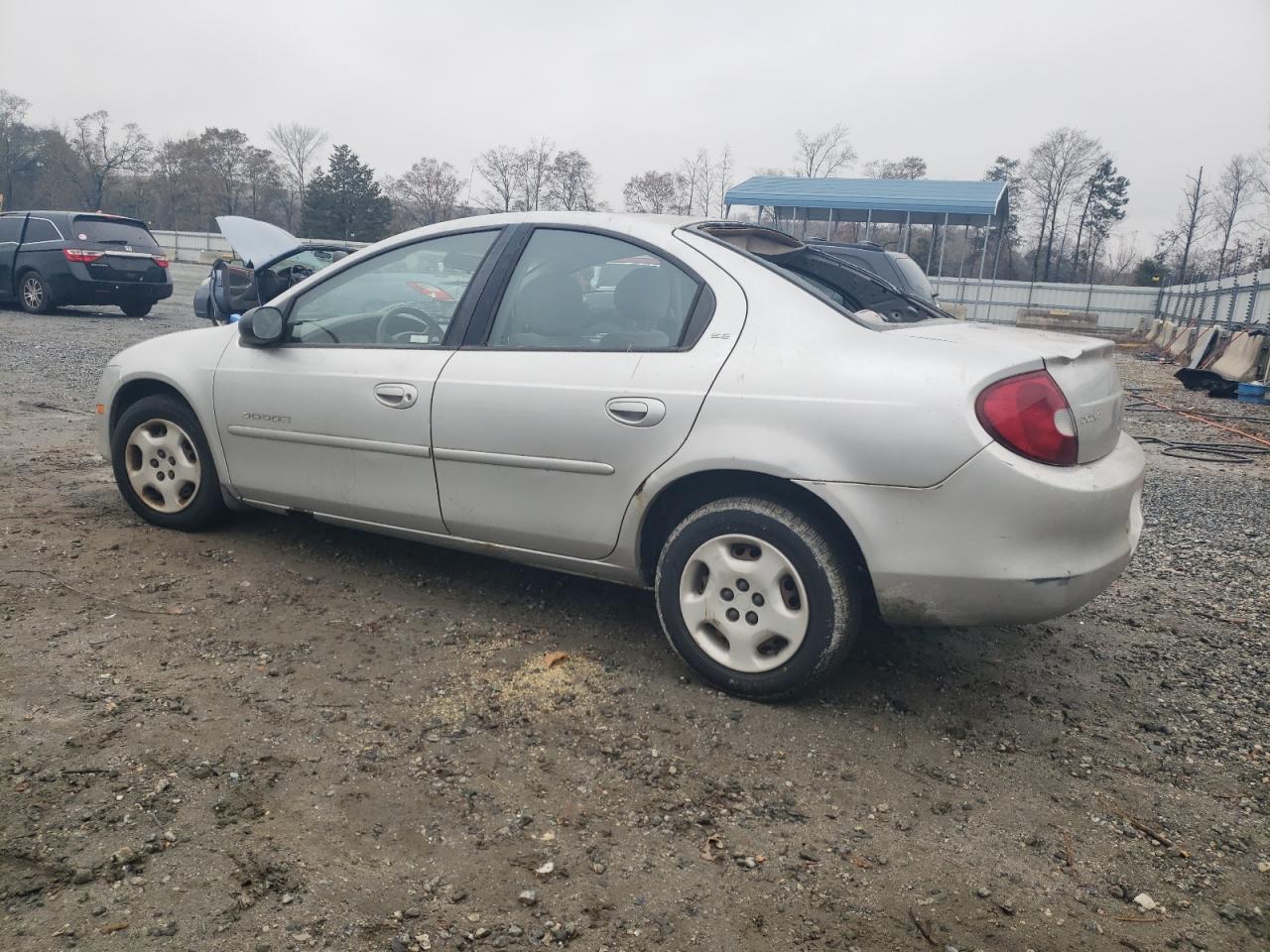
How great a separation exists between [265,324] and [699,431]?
213 centimetres

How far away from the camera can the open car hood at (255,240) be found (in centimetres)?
950

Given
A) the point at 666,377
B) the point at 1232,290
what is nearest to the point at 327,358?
the point at 666,377

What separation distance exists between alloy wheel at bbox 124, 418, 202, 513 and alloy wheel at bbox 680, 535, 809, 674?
2.63 meters

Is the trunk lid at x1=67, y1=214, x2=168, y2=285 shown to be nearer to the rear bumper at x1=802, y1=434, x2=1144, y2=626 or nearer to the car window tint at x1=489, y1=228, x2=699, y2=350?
the car window tint at x1=489, y1=228, x2=699, y2=350

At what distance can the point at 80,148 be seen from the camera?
194 ft

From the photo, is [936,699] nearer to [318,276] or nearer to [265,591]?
[265,591]

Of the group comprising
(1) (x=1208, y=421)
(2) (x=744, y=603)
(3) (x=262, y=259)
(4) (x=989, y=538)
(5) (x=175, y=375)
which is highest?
(3) (x=262, y=259)

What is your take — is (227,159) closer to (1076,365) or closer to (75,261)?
(75,261)

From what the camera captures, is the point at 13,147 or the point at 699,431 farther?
the point at 13,147

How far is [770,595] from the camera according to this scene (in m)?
3.05

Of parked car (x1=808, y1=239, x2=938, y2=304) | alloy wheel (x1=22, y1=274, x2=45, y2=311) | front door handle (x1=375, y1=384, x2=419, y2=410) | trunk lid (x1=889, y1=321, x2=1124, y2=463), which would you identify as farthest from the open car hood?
trunk lid (x1=889, y1=321, x2=1124, y2=463)

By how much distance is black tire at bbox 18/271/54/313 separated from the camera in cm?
1477

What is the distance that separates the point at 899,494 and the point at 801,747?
836 mm

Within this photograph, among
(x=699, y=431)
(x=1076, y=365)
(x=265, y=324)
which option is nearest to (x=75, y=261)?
(x=265, y=324)
